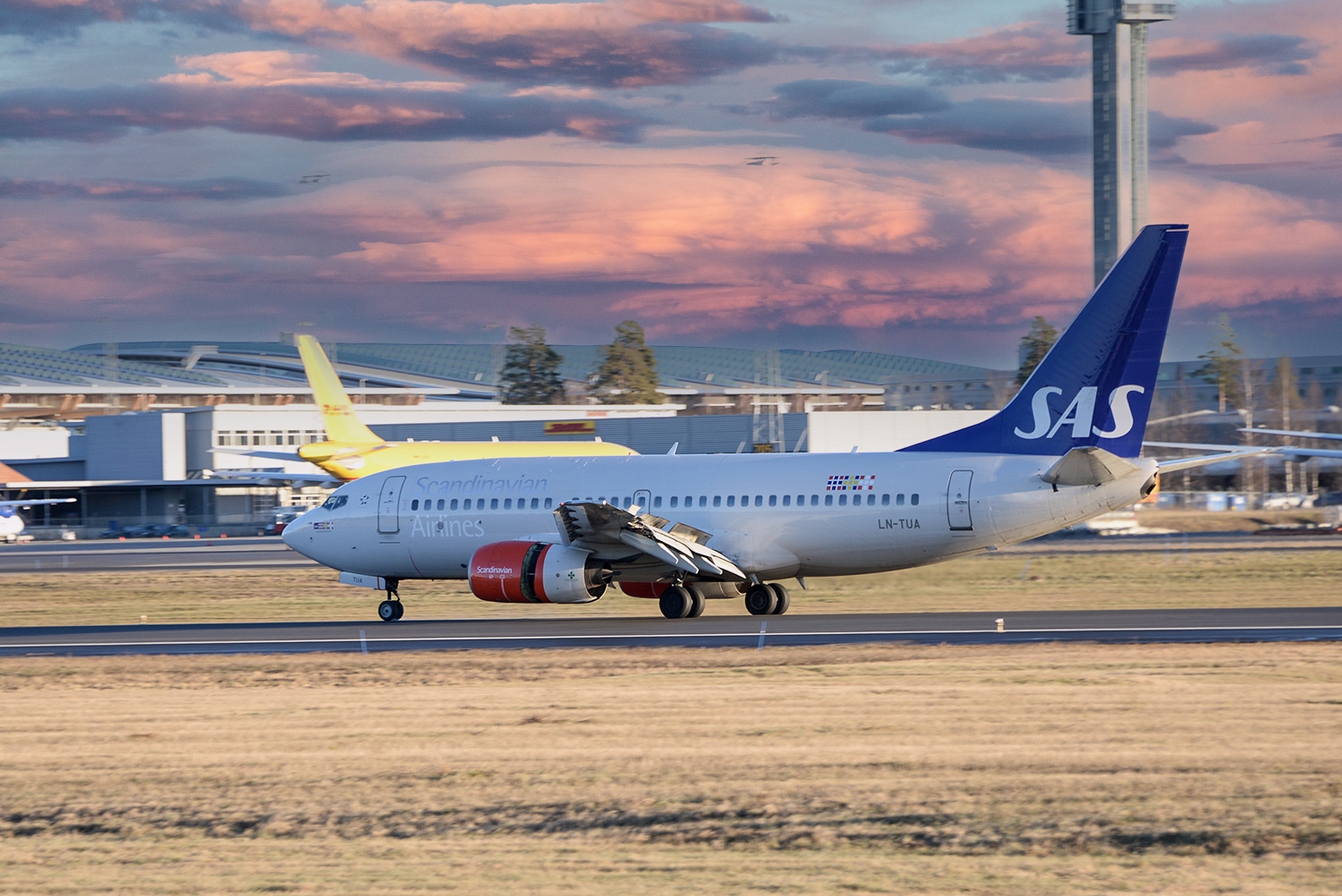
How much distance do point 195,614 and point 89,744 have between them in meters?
18.1

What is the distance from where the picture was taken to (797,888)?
847 centimetres

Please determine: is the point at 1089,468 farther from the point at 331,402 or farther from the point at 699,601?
the point at 331,402

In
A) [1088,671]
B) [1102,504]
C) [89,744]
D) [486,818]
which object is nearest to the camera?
[486,818]

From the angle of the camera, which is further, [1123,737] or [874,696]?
[874,696]

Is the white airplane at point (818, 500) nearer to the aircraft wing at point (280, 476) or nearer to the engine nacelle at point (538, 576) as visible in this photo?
the engine nacelle at point (538, 576)

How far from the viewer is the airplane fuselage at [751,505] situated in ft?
83.7

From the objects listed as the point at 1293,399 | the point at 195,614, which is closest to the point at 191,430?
the point at 195,614

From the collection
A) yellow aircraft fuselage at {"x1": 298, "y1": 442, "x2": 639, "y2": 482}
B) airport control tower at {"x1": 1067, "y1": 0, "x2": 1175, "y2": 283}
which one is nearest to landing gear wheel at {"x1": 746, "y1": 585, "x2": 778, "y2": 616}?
yellow aircraft fuselage at {"x1": 298, "y1": 442, "x2": 639, "y2": 482}

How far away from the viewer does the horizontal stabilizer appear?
23922 mm

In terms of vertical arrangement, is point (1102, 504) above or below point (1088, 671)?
above

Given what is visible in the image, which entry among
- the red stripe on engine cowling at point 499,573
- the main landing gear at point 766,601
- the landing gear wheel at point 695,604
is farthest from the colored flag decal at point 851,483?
the red stripe on engine cowling at point 499,573

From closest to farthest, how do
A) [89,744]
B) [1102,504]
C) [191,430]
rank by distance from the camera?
[89,744] < [1102,504] < [191,430]

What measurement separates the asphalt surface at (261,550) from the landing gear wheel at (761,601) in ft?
58.1

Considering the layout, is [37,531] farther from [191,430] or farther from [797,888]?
[797,888]
